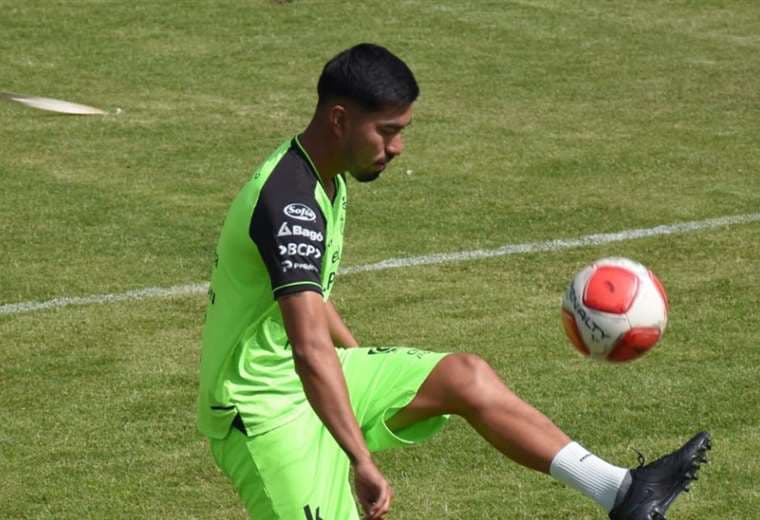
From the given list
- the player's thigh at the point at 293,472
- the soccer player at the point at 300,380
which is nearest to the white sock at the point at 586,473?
the soccer player at the point at 300,380

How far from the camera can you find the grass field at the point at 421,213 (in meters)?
8.30

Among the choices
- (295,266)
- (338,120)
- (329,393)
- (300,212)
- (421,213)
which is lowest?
(421,213)

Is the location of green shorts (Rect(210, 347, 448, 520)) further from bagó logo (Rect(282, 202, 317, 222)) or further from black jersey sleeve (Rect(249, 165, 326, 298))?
bagó logo (Rect(282, 202, 317, 222))

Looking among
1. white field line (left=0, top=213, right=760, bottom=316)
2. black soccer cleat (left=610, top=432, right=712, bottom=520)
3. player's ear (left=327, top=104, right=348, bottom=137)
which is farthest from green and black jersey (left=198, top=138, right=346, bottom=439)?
white field line (left=0, top=213, right=760, bottom=316)

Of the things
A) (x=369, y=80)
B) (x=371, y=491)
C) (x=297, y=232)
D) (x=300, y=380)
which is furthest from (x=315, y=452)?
(x=369, y=80)

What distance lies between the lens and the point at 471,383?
6.05 metres

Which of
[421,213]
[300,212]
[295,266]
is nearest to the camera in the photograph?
[295,266]

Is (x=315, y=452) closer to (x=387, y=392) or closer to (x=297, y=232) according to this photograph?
(x=387, y=392)

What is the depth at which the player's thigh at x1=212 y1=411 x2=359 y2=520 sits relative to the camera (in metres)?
5.87

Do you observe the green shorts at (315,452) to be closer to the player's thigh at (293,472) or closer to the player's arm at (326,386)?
the player's thigh at (293,472)

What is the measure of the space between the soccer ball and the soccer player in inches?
29.1

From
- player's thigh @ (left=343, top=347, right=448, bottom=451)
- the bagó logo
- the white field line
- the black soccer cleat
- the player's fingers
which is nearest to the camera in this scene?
the player's fingers

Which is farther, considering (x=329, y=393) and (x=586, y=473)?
(x=586, y=473)

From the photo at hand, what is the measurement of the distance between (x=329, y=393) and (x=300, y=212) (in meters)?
0.69
